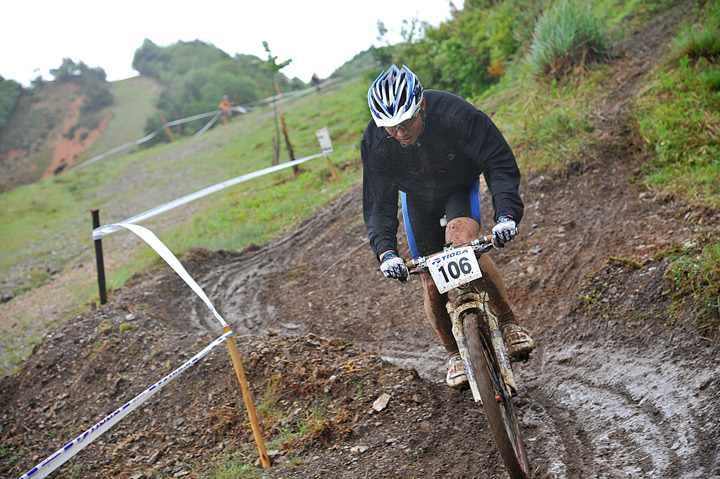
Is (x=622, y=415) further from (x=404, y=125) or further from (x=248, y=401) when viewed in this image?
(x=248, y=401)

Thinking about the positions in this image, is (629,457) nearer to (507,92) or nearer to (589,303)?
(589,303)

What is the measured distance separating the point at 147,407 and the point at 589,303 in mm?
4052

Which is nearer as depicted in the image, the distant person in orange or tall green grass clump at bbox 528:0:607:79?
tall green grass clump at bbox 528:0:607:79

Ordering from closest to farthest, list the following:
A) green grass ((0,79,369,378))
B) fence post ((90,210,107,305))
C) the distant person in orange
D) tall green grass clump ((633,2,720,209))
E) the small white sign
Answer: tall green grass clump ((633,2,720,209)), fence post ((90,210,107,305)), green grass ((0,79,369,378)), the small white sign, the distant person in orange

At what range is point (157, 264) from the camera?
10289mm

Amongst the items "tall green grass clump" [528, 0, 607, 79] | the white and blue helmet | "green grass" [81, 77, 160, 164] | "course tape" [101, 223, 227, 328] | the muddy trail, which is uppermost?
"green grass" [81, 77, 160, 164]

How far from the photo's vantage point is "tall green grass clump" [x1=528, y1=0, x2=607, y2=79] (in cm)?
935

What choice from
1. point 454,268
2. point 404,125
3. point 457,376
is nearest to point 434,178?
point 404,125

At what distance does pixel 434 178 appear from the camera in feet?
12.8

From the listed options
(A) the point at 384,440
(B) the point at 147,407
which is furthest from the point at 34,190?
(A) the point at 384,440

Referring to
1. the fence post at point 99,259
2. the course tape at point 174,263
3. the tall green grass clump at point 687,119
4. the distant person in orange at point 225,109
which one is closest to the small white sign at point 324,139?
the fence post at point 99,259

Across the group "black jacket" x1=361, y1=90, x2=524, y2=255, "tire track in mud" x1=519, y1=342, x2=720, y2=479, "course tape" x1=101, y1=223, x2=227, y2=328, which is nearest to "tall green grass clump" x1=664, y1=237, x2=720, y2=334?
"tire track in mud" x1=519, y1=342, x2=720, y2=479

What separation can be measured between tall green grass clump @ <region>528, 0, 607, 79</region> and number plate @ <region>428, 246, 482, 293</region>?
7340mm

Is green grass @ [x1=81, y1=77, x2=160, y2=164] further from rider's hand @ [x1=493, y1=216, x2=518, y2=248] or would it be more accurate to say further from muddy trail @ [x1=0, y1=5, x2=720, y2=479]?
rider's hand @ [x1=493, y1=216, x2=518, y2=248]
